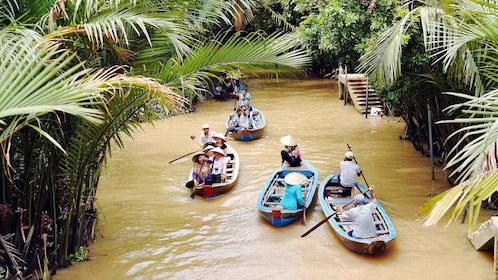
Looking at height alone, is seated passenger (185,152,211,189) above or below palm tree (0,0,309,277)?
below

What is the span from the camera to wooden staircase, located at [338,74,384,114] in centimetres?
1872

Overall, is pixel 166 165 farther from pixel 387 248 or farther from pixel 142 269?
pixel 387 248

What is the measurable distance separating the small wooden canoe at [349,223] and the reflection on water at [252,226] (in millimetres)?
187

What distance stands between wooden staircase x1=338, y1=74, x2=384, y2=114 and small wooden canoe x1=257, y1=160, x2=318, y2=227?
753 centimetres

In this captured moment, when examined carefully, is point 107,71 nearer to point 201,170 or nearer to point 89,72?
point 89,72

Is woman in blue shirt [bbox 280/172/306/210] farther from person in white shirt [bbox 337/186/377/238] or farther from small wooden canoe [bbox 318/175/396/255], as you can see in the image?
person in white shirt [bbox 337/186/377/238]

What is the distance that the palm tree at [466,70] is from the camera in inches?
123

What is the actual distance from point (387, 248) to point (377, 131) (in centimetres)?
857

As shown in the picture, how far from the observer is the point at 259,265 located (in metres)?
8.03

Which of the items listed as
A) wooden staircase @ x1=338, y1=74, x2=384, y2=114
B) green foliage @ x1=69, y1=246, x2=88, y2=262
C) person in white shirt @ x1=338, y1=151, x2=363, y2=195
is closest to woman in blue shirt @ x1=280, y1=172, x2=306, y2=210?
person in white shirt @ x1=338, y1=151, x2=363, y2=195

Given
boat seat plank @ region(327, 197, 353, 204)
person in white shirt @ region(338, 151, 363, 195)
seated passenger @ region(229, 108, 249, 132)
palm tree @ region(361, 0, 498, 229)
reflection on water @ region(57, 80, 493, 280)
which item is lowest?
reflection on water @ region(57, 80, 493, 280)

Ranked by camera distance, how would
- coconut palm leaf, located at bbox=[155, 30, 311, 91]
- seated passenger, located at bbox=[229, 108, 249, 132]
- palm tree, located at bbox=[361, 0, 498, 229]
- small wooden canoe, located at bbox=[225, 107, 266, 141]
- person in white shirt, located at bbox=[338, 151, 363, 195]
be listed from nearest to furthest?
palm tree, located at bbox=[361, 0, 498, 229] < coconut palm leaf, located at bbox=[155, 30, 311, 91] < person in white shirt, located at bbox=[338, 151, 363, 195] < small wooden canoe, located at bbox=[225, 107, 266, 141] < seated passenger, located at bbox=[229, 108, 249, 132]

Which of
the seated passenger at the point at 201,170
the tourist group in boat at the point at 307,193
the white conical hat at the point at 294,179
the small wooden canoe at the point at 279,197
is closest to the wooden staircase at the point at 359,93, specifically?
the tourist group in boat at the point at 307,193

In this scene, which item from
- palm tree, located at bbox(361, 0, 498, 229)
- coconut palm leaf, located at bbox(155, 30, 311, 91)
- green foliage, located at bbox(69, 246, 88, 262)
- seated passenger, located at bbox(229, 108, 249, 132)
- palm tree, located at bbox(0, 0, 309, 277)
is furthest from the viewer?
seated passenger, located at bbox(229, 108, 249, 132)
